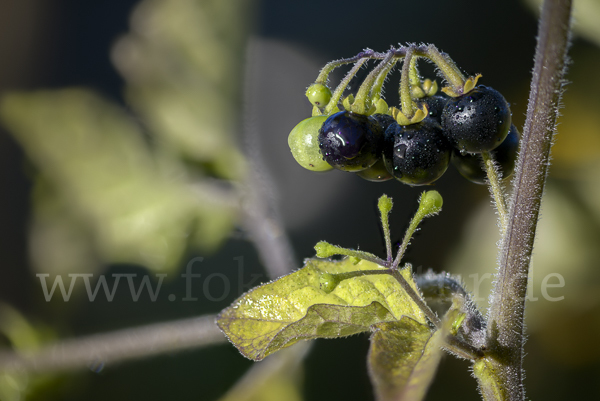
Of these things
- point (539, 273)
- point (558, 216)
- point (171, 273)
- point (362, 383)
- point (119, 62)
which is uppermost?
point (119, 62)

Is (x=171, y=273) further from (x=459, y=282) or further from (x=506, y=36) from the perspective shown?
(x=506, y=36)

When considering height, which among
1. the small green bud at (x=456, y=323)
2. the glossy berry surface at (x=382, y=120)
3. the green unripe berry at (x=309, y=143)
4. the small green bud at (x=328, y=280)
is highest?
the glossy berry surface at (x=382, y=120)

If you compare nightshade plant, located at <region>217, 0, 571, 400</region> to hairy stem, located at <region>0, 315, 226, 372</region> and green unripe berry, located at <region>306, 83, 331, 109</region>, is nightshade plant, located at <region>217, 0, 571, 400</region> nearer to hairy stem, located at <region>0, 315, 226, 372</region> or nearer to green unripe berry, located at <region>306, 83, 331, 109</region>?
green unripe berry, located at <region>306, 83, 331, 109</region>

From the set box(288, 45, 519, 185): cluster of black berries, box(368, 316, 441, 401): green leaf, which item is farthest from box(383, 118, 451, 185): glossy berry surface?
box(368, 316, 441, 401): green leaf

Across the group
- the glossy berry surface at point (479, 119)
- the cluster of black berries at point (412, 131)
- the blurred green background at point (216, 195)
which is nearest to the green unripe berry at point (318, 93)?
the cluster of black berries at point (412, 131)

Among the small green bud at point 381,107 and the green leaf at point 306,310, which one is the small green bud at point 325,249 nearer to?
the green leaf at point 306,310

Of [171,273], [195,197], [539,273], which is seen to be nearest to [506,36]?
[539,273]

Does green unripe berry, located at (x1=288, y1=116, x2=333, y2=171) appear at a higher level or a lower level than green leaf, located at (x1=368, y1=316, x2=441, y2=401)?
higher
